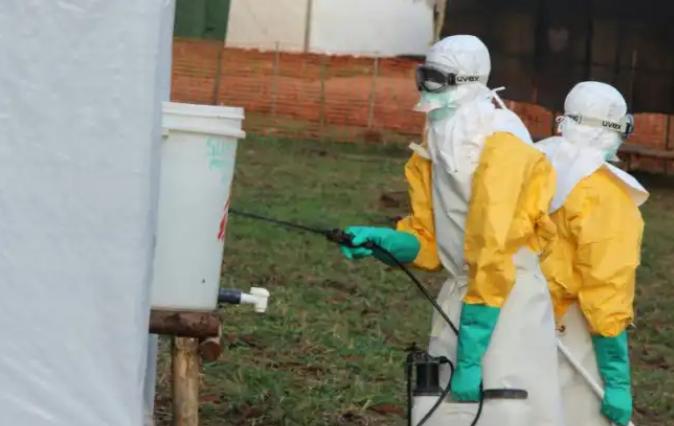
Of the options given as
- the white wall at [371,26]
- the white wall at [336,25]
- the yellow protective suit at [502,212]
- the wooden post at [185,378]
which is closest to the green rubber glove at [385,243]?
the yellow protective suit at [502,212]

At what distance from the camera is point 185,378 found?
3.92m

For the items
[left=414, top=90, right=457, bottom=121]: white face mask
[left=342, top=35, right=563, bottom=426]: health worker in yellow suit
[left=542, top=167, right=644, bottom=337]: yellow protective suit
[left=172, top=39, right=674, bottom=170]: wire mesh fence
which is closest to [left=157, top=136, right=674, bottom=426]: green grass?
[left=542, top=167, right=644, bottom=337]: yellow protective suit

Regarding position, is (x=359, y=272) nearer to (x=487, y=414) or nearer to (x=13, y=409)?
(x=487, y=414)

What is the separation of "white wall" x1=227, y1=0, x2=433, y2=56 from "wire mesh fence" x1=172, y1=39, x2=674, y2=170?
371 mm

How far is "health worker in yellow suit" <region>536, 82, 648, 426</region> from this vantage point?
15.1 ft

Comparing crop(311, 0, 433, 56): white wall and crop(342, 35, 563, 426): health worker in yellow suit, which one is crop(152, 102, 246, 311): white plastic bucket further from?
crop(311, 0, 433, 56): white wall

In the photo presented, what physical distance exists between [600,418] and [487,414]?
0.93 meters

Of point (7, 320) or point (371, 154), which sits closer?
point (7, 320)

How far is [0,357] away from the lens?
3.11m

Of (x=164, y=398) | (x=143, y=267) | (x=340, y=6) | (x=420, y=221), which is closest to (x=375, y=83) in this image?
(x=340, y=6)

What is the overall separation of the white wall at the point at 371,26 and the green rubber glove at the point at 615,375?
16021 mm

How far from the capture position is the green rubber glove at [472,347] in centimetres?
394

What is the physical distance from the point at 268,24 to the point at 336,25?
1.04 metres

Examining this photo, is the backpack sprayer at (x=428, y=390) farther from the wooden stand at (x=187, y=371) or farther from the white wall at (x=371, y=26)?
the white wall at (x=371, y=26)
